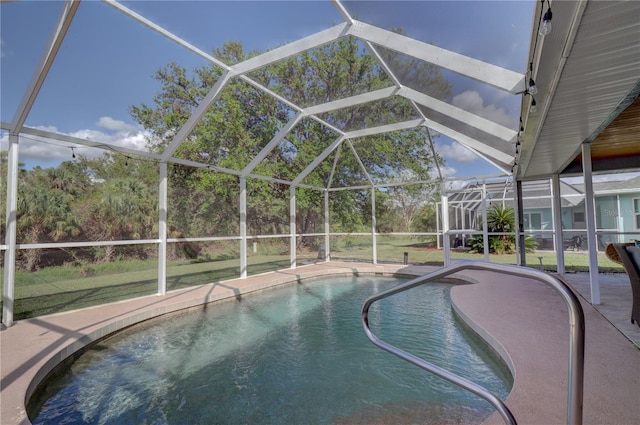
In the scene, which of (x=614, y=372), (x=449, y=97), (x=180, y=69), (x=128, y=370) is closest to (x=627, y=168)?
(x=449, y=97)

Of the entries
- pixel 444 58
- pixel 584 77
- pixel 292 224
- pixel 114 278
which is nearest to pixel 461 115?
pixel 444 58

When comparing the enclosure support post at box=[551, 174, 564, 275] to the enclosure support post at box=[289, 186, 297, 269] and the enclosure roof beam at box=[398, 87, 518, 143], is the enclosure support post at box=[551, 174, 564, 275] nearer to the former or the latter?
the enclosure roof beam at box=[398, 87, 518, 143]

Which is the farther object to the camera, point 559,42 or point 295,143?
point 295,143

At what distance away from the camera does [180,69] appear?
29.0 feet

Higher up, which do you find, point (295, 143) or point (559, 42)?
point (295, 143)

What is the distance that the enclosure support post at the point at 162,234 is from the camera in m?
5.87

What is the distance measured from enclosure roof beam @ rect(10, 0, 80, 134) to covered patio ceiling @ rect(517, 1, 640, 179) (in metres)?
4.46

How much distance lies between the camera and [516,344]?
3.13 m

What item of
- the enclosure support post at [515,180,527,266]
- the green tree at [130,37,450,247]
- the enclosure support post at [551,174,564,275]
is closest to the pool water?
the enclosure support post at [551,174,564,275]

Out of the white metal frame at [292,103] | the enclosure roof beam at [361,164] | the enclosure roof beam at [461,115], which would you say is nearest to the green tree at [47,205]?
the white metal frame at [292,103]

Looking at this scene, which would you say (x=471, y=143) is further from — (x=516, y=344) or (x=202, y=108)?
(x=202, y=108)

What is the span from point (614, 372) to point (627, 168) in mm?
5983

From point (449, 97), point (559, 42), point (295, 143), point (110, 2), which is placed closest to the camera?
point (559, 42)

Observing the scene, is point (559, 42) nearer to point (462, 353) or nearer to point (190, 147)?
point (462, 353)
